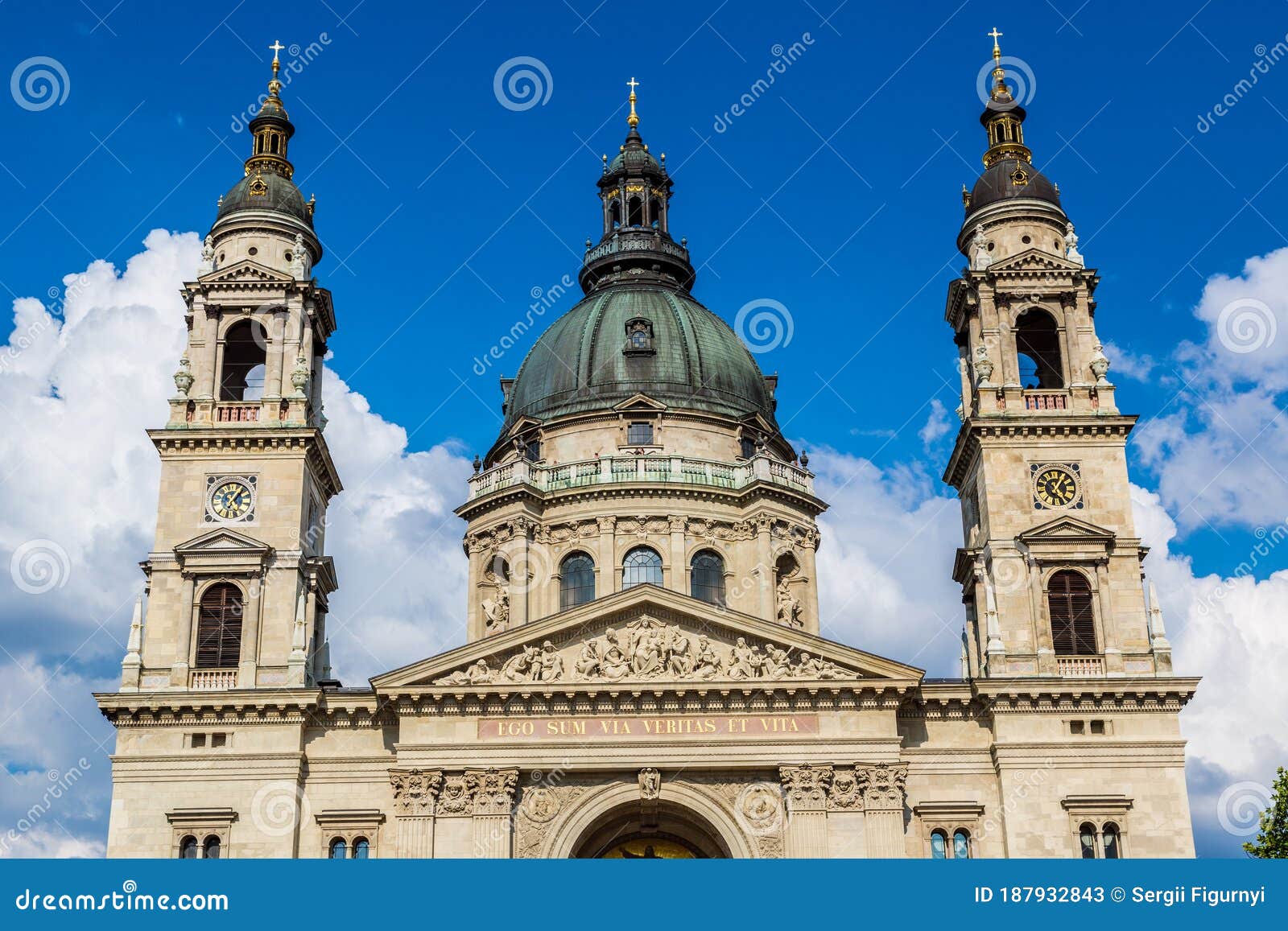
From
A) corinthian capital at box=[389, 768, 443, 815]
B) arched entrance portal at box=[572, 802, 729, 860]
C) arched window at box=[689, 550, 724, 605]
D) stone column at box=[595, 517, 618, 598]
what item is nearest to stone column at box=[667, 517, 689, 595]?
arched window at box=[689, 550, 724, 605]

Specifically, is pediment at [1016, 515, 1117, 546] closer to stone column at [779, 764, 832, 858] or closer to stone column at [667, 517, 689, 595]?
stone column at [779, 764, 832, 858]

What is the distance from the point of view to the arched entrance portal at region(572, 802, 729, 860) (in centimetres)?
4597

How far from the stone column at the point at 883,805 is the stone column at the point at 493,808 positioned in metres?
9.79

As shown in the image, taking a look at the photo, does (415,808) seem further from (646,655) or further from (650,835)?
(650,835)

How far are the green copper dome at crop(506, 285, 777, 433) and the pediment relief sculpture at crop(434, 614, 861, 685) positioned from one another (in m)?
16.8

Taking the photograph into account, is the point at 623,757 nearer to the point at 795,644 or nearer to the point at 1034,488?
the point at 795,644

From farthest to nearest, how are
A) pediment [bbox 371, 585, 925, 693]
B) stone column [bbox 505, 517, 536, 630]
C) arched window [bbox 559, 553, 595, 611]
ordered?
1. arched window [bbox 559, 553, 595, 611]
2. stone column [bbox 505, 517, 536, 630]
3. pediment [bbox 371, 585, 925, 693]

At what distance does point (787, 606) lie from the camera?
5712 cm

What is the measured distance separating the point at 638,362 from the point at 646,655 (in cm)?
1929

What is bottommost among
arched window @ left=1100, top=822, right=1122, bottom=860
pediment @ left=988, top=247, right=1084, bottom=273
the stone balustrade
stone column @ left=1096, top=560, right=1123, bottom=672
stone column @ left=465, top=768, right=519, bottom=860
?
arched window @ left=1100, top=822, right=1122, bottom=860

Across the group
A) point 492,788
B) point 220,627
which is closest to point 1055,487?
point 492,788

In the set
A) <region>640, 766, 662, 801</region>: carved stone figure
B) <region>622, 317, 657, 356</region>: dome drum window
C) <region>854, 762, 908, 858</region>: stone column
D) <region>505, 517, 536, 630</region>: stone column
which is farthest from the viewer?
<region>622, 317, 657, 356</region>: dome drum window

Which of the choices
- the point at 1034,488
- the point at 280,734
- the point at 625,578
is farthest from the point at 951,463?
the point at 280,734

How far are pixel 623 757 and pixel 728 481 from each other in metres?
17.1
